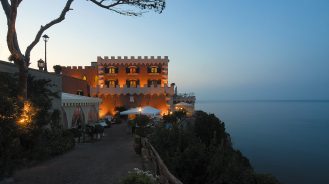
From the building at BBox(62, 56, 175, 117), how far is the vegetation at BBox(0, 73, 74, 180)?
66.8 feet

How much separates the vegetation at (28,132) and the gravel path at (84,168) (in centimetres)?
54

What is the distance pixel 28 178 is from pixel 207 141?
16994mm

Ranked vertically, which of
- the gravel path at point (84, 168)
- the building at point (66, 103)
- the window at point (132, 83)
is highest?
the window at point (132, 83)

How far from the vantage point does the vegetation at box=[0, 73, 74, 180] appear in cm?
818

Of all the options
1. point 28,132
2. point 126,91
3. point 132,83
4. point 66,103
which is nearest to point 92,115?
point 66,103

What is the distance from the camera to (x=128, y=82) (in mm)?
40344

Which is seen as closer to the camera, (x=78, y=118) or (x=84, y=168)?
(x=84, y=168)

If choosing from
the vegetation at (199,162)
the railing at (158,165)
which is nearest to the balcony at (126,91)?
the vegetation at (199,162)

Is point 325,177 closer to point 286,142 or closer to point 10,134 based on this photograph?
point 286,142

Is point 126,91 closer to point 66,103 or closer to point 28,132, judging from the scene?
point 66,103

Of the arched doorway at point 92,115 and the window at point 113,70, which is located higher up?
the window at point 113,70

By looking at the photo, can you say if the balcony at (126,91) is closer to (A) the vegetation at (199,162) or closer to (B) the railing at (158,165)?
(A) the vegetation at (199,162)

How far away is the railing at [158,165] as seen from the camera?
7010 millimetres

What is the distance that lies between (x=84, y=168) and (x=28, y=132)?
104 inches
